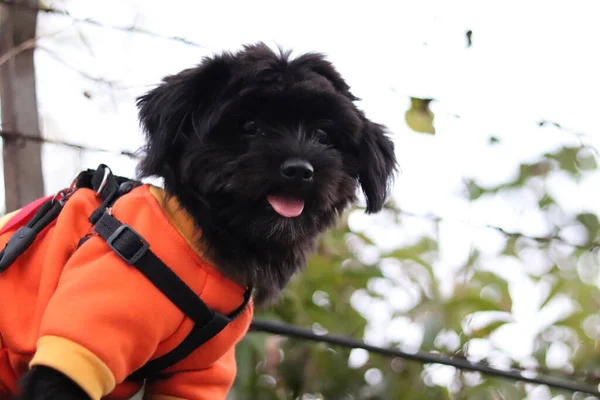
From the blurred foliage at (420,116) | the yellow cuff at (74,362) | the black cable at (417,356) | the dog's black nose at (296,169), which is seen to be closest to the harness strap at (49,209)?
the yellow cuff at (74,362)

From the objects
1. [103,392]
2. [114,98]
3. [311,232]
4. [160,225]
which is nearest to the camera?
[103,392]

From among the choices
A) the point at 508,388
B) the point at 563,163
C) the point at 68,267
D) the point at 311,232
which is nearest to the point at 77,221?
the point at 68,267

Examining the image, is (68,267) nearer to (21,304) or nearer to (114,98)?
(21,304)

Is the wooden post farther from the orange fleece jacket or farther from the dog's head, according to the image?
the dog's head

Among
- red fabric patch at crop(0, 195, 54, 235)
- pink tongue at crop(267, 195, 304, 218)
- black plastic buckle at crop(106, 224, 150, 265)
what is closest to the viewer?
black plastic buckle at crop(106, 224, 150, 265)

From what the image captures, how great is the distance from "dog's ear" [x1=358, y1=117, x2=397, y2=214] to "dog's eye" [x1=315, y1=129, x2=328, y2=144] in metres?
0.11

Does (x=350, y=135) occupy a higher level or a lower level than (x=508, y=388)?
higher

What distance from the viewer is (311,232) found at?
1387 millimetres

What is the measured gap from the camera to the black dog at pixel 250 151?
123 cm

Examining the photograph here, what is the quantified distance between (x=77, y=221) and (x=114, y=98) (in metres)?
0.54

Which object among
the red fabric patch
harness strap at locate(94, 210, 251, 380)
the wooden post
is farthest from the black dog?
the wooden post

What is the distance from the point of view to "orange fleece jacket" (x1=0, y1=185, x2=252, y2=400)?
105 centimetres

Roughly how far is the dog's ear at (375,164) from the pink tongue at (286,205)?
0.25 meters

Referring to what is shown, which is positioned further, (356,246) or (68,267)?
(356,246)
